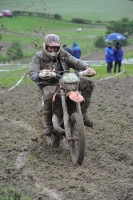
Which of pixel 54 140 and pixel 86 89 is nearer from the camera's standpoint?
pixel 86 89

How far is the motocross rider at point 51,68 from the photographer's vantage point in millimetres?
7355

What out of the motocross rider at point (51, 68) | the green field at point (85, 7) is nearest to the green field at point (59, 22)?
the green field at point (85, 7)

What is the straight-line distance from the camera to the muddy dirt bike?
21.7 ft

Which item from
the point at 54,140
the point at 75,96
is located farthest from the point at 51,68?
the point at 54,140

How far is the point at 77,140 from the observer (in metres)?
6.72

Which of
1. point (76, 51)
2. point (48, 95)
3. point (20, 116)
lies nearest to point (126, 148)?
point (48, 95)

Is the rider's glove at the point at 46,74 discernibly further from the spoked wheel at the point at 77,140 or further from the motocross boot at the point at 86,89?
the spoked wheel at the point at 77,140

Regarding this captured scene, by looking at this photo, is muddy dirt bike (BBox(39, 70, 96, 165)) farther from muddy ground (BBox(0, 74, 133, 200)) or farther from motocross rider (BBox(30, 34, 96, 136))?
muddy ground (BBox(0, 74, 133, 200))

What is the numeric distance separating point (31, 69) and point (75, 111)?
1.19 m

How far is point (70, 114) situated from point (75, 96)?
0.51 meters

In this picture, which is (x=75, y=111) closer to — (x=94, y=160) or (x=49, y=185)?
(x=94, y=160)

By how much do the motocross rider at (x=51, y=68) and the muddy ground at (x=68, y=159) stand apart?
1.97ft

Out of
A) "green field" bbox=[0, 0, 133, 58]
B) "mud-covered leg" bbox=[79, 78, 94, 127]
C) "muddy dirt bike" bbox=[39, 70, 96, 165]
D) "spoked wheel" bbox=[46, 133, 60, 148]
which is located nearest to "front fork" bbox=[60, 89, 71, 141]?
"muddy dirt bike" bbox=[39, 70, 96, 165]

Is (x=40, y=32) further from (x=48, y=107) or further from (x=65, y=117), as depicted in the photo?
(x=65, y=117)
